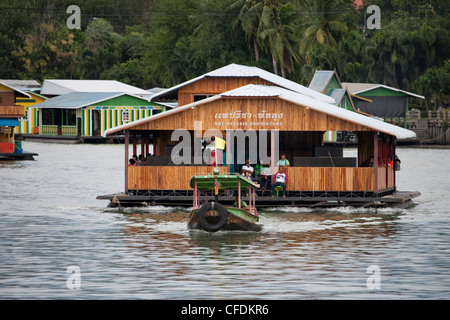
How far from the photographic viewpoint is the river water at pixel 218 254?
21.5 meters

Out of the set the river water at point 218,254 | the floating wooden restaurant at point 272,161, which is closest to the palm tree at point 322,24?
the river water at point 218,254

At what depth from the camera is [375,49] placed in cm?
9881

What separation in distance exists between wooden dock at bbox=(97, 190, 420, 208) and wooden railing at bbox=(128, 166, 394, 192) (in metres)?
0.30

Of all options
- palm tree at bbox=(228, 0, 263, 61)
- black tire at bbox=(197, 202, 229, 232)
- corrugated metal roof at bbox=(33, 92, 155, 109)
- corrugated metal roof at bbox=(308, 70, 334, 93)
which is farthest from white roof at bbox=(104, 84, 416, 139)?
palm tree at bbox=(228, 0, 263, 61)

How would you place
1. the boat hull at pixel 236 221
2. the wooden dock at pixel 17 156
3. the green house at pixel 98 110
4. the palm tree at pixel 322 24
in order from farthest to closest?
1. the palm tree at pixel 322 24
2. the green house at pixel 98 110
3. the wooden dock at pixel 17 156
4. the boat hull at pixel 236 221

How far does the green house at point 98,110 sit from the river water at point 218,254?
52973 mm

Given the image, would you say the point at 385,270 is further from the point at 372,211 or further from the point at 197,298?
the point at 372,211

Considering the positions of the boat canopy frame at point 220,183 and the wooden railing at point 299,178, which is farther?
the wooden railing at point 299,178

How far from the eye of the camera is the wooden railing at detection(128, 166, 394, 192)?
35.8 m

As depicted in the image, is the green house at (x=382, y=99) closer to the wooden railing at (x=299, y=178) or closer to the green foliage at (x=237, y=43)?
the green foliage at (x=237, y=43)

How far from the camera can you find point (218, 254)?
86.6ft

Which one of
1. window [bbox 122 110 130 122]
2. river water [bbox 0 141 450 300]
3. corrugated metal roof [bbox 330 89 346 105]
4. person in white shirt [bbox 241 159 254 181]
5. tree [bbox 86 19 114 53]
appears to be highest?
tree [bbox 86 19 114 53]

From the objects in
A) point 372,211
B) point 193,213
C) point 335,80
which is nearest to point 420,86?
point 335,80

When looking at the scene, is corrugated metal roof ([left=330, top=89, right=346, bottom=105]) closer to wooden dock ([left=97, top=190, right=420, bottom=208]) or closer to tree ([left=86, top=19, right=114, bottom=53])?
wooden dock ([left=97, top=190, right=420, bottom=208])
